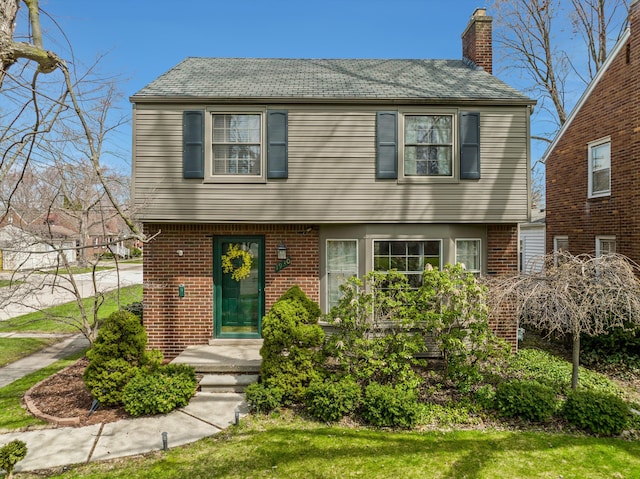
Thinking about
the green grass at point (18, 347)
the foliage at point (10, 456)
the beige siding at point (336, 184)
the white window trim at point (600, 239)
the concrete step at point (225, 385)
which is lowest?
the green grass at point (18, 347)

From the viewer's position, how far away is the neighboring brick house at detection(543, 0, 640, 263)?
8930 mm

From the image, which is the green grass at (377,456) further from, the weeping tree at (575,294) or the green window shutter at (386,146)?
the green window shutter at (386,146)

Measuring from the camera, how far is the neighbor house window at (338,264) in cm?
786

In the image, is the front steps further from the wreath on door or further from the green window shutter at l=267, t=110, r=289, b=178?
the green window shutter at l=267, t=110, r=289, b=178

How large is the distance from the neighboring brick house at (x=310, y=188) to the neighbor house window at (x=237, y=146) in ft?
0.07

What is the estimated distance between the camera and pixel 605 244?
395 inches

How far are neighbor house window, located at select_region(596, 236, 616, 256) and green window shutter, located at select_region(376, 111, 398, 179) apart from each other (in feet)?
22.0

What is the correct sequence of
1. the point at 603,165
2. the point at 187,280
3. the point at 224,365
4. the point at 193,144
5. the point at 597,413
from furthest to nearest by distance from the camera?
the point at 603,165
the point at 187,280
the point at 193,144
the point at 224,365
the point at 597,413

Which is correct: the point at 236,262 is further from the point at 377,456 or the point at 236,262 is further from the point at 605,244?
the point at 605,244

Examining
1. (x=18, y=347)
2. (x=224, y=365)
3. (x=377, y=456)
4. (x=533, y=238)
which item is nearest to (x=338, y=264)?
(x=224, y=365)

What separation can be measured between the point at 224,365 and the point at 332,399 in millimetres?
2286

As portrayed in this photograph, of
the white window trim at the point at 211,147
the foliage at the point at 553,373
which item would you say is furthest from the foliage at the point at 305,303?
the foliage at the point at 553,373

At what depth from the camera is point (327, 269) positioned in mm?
7934

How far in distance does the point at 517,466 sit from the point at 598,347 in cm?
496
